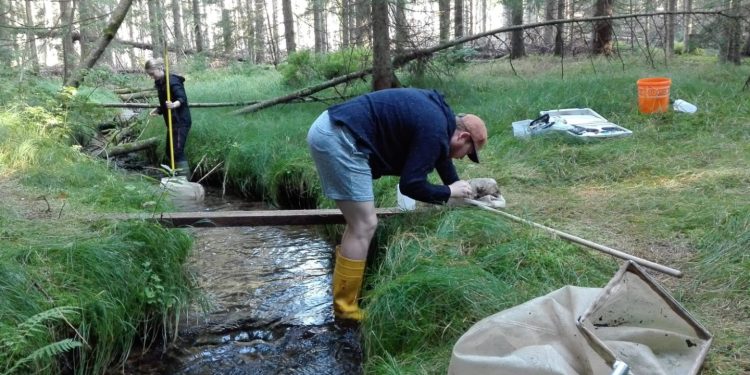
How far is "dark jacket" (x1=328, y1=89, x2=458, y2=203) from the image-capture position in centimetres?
299

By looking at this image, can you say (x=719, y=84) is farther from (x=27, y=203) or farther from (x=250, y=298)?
(x=27, y=203)

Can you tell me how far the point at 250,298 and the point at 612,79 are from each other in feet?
19.3

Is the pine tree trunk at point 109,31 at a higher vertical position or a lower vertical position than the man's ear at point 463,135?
higher

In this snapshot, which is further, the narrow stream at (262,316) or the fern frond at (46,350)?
the narrow stream at (262,316)

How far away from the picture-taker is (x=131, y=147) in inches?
309

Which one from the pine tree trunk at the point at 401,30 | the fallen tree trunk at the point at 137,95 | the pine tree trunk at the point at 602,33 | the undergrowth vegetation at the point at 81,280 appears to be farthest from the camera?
the fallen tree trunk at the point at 137,95

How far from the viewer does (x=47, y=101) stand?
24.5 feet

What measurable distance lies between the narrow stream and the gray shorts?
2.92 feet

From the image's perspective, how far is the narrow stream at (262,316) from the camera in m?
3.28

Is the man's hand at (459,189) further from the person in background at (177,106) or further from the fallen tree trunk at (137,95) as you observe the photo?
the fallen tree trunk at (137,95)

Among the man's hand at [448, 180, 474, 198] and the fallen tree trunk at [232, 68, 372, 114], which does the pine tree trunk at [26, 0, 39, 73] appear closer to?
the fallen tree trunk at [232, 68, 372, 114]

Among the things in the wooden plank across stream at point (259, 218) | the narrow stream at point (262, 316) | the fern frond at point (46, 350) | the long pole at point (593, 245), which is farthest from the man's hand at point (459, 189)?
the fern frond at point (46, 350)

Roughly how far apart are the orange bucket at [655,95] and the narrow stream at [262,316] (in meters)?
3.80

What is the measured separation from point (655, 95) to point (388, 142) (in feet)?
14.4
